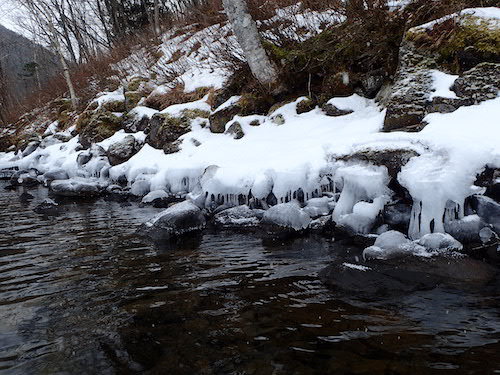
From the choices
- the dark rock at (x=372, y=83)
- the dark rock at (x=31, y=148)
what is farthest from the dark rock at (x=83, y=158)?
the dark rock at (x=372, y=83)

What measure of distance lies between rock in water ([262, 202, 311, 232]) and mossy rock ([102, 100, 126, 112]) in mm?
8561

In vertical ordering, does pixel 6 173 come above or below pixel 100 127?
below

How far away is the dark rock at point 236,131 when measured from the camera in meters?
7.19

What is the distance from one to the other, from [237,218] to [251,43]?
387 centimetres

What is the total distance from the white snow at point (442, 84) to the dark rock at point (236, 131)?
3543mm

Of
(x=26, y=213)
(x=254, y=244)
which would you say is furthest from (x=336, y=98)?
(x=26, y=213)

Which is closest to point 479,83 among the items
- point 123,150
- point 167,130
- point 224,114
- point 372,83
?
point 372,83

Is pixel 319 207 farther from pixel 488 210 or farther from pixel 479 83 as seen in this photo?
pixel 479 83

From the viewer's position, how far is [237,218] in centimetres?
512

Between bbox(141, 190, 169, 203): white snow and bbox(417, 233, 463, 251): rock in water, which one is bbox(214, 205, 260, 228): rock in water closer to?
bbox(141, 190, 169, 203): white snow

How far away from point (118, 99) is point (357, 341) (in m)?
11.4

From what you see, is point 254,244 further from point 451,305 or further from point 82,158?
point 82,158

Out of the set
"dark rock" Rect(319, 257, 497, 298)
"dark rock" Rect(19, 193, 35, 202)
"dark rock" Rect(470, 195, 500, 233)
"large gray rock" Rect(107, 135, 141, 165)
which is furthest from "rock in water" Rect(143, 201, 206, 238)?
"dark rock" Rect(19, 193, 35, 202)

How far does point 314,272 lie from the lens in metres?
3.39
